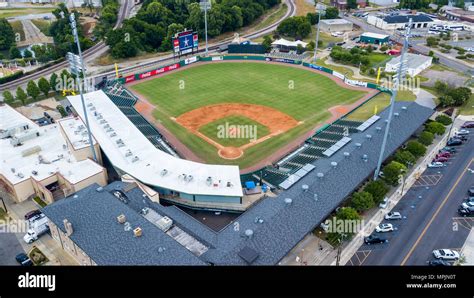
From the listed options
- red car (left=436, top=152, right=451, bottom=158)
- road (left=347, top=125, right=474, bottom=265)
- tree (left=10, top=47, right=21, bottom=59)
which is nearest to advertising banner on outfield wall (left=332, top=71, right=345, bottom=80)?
red car (left=436, top=152, right=451, bottom=158)

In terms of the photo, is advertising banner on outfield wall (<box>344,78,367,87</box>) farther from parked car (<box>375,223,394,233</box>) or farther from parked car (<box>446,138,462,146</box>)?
parked car (<box>375,223,394,233</box>)

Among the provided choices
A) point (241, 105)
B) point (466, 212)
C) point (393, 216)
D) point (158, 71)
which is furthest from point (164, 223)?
point (158, 71)

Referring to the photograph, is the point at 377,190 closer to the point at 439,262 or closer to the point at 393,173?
the point at 393,173

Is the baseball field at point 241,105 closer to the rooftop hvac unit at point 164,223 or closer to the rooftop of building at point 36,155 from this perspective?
the rooftop of building at point 36,155

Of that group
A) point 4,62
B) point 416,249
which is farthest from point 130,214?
point 4,62

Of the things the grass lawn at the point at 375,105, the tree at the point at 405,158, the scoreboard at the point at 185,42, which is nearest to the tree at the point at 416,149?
the tree at the point at 405,158
